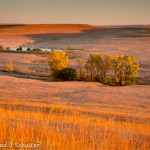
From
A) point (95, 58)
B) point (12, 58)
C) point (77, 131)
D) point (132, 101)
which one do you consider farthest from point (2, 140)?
point (12, 58)

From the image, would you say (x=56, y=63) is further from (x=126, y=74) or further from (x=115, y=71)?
(x=126, y=74)

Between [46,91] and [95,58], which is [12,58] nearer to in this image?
[95,58]

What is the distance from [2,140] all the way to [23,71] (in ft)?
134

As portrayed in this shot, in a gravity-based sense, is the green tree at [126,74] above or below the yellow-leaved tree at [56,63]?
below

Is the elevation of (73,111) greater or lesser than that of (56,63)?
lesser

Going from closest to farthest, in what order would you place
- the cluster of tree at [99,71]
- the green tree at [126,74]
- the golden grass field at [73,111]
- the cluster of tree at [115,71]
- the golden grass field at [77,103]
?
the golden grass field at [73,111] < the golden grass field at [77,103] < the green tree at [126,74] < the cluster of tree at [115,71] < the cluster of tree at [99,71]

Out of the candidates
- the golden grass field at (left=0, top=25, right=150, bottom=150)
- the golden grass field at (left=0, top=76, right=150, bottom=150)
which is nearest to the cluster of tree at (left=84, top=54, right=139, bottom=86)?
the golden grass field at (left=0, top=25, right=150, bottom=150)

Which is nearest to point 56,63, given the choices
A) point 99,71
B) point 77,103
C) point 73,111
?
point 99,71

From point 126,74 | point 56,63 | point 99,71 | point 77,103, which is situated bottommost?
point 77,103

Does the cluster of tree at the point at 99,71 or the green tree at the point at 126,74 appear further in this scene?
the cluster of tree at the point at 99,71

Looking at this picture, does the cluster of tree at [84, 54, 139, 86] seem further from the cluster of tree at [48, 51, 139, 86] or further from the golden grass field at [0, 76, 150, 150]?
the golden grass field at [0, 76, 150, 150]

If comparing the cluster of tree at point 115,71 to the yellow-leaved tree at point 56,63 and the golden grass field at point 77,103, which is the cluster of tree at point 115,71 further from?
the golden grass field at point 77,103

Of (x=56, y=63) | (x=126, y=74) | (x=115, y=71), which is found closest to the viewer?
(x=126, y=74)

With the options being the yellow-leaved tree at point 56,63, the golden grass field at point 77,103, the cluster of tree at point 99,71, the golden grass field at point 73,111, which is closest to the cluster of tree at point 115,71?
the cluster of tree at point 99,71
